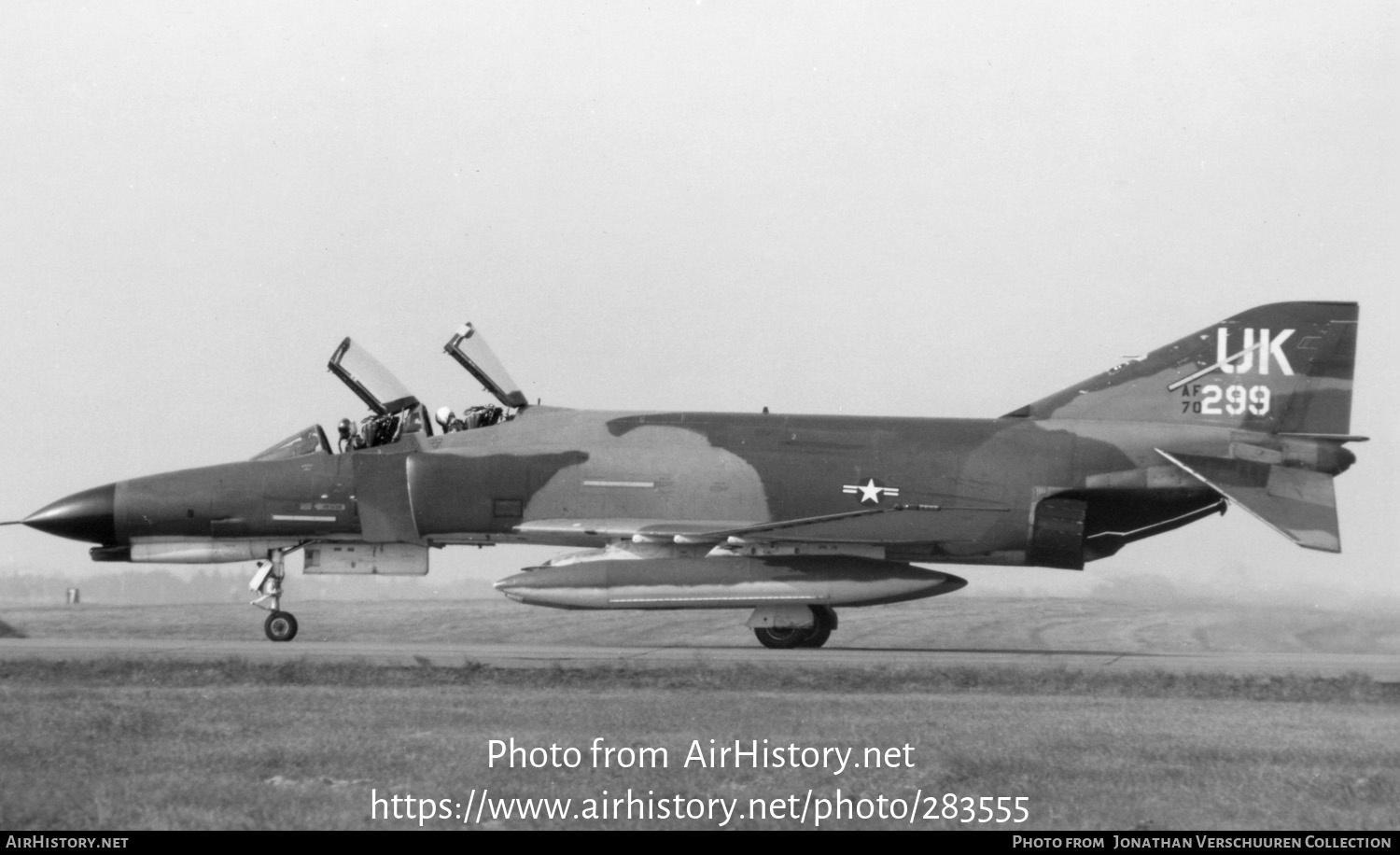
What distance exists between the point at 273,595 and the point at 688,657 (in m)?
6.45

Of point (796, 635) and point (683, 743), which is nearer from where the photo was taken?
point (683, 743)

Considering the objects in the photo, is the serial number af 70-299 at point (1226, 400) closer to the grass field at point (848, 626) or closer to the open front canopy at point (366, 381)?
the grass field at point (848, 626)

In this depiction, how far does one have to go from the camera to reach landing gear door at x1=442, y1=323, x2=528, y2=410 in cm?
2009

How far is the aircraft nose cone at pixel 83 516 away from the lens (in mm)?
19391

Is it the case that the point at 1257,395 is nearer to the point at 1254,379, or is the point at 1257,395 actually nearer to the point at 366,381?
the point at 1254,379

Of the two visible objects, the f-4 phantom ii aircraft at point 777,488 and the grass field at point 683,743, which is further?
the f-4 phantom ii aircraft at point 777,488

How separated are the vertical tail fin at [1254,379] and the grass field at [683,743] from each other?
5582 millimetres

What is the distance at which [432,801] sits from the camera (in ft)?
25.2

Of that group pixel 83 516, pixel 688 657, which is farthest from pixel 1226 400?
pixel 83 516

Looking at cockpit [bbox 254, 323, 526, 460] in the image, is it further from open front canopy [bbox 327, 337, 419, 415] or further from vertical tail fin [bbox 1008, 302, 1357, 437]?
vertical tail fin [bbox 1008, 302, 1357, 437]

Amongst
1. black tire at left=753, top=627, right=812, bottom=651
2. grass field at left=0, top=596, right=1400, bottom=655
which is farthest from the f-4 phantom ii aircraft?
grass field at left=0, top=596, right=1400, bottom=655

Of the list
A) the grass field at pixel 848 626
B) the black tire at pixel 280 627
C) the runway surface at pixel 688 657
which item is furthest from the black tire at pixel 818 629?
the black tire at pixel 280 627

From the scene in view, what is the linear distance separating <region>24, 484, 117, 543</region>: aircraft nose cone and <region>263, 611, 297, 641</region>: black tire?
8.53ft

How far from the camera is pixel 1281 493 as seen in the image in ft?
60.3
